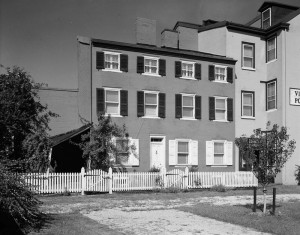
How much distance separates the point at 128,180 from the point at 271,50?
48.1 ft

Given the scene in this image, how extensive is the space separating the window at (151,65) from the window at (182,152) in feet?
15.7

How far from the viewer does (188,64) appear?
2689 cm

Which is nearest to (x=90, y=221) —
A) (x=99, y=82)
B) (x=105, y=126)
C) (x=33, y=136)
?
(x=33, y=136)

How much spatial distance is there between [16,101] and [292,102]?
1772cm

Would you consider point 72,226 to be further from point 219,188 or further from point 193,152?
point 193,152

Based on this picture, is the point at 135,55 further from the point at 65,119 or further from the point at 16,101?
the point at 16,101

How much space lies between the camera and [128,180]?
20.9m

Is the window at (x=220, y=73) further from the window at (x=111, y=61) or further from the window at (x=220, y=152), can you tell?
the window at (x=111, y=61)

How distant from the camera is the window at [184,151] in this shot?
2566 cm

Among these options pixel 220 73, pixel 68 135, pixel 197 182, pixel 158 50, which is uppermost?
pixel 158 50

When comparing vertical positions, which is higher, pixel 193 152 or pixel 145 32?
pixel 145 32

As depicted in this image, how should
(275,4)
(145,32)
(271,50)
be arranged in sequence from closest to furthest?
(145,32), (271,50), (275,4)

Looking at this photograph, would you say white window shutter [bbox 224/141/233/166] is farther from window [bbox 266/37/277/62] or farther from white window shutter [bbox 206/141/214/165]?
window [bbox 266/37/277/62]

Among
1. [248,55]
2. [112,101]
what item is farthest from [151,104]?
[248,55]
